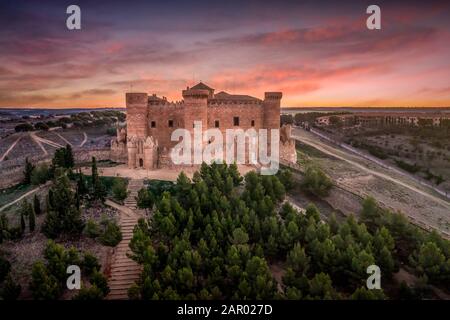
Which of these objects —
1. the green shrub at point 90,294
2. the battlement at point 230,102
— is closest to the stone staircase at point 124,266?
the green shrub at point 90,294

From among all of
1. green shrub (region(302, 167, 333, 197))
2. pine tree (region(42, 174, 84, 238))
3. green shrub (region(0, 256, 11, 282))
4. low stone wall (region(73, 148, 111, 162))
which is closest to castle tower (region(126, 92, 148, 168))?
low stone wall (region(73, 148, 111, 162))

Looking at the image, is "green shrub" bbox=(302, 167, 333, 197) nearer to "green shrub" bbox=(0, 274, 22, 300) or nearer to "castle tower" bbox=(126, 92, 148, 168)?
"castle tower" bbox=(126, 92, 148, 168)

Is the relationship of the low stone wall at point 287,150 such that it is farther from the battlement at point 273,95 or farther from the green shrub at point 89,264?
the green shrub at point 89,264

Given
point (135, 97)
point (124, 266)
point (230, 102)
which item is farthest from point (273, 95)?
point (124, 266)

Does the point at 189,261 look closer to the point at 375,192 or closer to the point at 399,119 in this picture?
the point at 375,192

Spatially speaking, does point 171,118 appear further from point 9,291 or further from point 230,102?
point 9,291

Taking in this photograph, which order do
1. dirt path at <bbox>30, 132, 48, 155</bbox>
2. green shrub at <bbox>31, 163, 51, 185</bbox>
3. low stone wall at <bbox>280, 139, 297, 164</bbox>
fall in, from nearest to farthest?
green shrub at <bbox>31, 163, 51, 185</bbox>
low stone wall at <bbox>280, 139, 297, 164</bbox>
dirt path at <bbox>30, 132, 48, 155</bbox>
